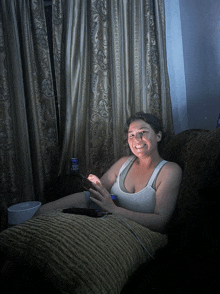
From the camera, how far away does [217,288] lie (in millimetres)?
465

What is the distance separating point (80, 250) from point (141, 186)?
2.00 feet

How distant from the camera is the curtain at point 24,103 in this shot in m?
1.74

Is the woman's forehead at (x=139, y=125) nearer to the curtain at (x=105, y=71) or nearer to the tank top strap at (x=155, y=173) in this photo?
the tank top strap at (x=155, y=173)

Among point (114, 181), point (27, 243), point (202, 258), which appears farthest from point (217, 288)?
point (114, 181)

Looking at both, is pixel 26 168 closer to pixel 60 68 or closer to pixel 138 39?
pixel 60 68

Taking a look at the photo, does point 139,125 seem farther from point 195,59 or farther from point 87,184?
point 195,59

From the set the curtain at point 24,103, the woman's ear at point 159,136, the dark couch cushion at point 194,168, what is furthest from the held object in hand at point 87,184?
the curtain at point 24,103

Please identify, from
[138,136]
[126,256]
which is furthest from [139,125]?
[126,256]

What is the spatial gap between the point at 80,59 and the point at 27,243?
167 cm

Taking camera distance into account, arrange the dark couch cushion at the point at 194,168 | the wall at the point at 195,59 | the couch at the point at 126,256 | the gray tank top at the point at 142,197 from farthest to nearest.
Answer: the wall at the point at 195,59, the gray tank top at the point at 142,197, the dark couch cushion at the point at 194,168, the couch at the point at 126,256

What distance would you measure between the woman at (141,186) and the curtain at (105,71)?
1.82 feet

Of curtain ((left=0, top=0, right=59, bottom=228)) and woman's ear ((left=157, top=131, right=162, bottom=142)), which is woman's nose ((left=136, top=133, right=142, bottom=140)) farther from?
curtain ((left=0, top=0, right=59, bottom=228))

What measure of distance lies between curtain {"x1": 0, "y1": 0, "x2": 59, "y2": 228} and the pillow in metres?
1.25

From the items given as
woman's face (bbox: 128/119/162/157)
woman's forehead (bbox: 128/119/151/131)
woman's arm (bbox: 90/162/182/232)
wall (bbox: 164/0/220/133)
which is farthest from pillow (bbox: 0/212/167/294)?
wall (bbox: 164/0/220/133)
